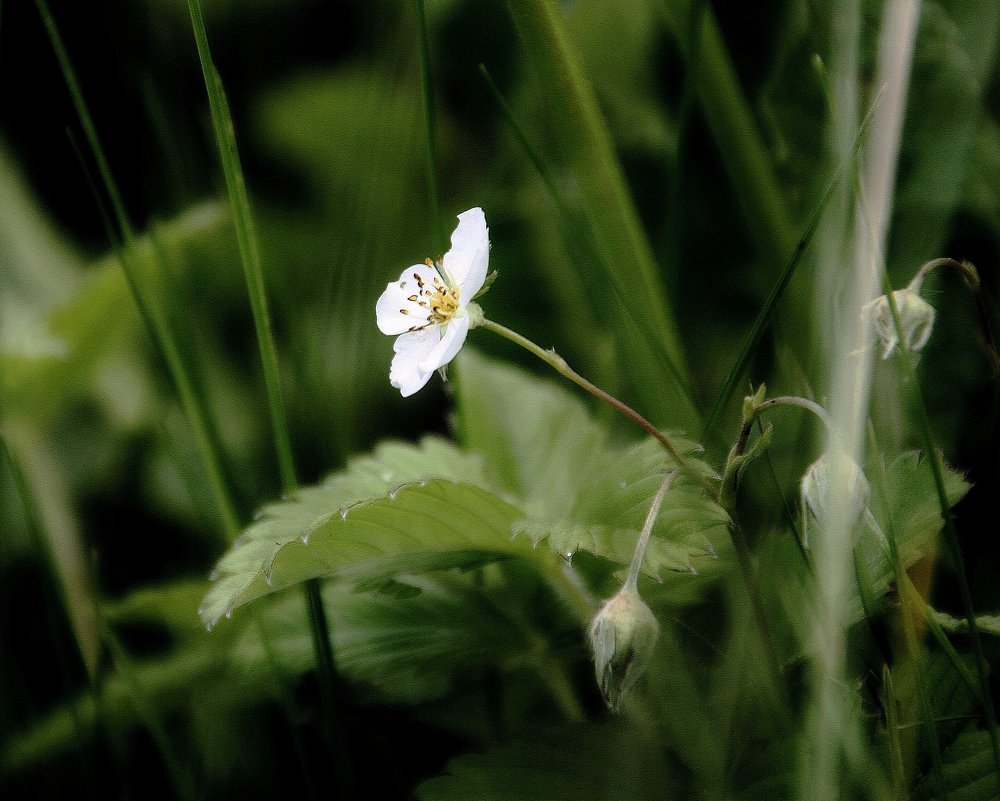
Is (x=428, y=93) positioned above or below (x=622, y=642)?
above

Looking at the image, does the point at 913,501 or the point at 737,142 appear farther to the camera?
the point at 737,142

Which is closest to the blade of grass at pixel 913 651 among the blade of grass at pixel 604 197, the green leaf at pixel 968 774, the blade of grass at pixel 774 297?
the green leaf at pixel 968 774

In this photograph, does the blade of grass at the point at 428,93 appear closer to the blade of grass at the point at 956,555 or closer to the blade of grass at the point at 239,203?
the blade of grass at the point at 239,203

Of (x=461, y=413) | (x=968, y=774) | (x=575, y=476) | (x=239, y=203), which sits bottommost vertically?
(x=968, y=774)

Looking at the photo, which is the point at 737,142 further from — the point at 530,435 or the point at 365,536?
the point at 365,536

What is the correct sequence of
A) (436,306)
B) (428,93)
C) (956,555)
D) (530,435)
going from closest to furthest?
(956,555)
(436,306)
(428,93)
(530,435)

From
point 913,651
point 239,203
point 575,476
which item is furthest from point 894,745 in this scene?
point 239,203
